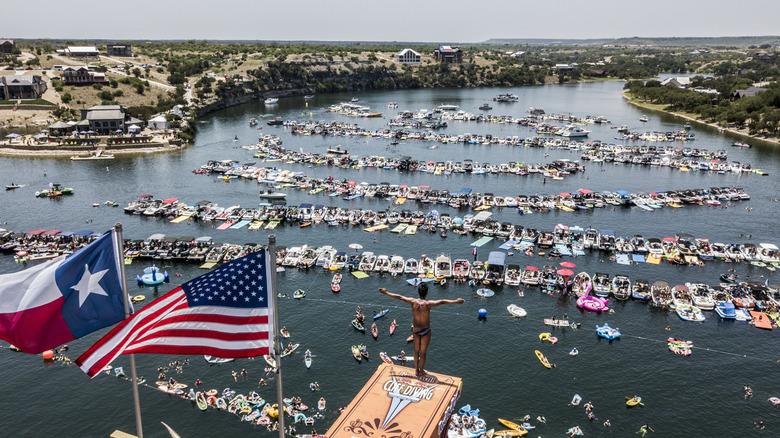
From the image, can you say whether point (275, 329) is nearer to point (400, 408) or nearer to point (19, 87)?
point (400, 408)


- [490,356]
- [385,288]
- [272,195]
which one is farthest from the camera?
[272,195]

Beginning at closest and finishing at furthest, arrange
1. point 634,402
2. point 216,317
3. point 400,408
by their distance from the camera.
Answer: point 216,317, point 400,408, point 634,402

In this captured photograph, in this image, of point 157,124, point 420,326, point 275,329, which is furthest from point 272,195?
point 275,329

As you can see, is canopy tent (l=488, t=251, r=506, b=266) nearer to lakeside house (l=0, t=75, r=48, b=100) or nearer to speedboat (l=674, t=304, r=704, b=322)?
speedboat (l=674, t=304, r=704, b=322)

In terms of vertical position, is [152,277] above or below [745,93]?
below

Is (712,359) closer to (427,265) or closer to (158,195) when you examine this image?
(427,265)

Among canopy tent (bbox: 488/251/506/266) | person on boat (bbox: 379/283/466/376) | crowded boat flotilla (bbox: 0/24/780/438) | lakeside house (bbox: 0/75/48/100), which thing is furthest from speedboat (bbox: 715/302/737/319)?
lakeside house (bbox: 0/75/48/100)
